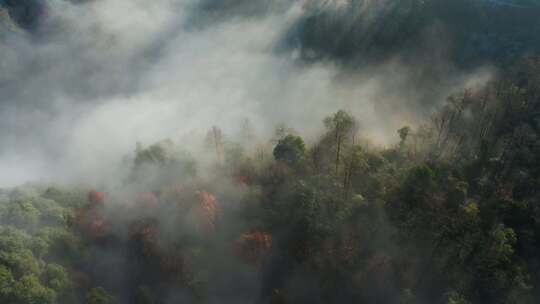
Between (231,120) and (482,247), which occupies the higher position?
(231,120)

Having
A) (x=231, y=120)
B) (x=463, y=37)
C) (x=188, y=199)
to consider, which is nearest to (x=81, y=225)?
(x=188, y=199)

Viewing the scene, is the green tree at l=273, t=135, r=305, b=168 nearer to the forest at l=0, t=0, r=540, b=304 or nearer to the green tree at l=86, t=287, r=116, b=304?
the forest at l=0, t=0, r=540, b=304

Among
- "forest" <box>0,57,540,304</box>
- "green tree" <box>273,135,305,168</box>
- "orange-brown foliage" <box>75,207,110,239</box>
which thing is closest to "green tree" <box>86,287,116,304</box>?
"forest" <box>0,57,540,304</box>

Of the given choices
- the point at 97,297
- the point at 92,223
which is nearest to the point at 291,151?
the point at 97,297

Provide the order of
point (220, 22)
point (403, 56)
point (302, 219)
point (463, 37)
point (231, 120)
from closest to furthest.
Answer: point (302, 219), point (463, 37), point (403, 56), point (231, 120), point (220, 22)

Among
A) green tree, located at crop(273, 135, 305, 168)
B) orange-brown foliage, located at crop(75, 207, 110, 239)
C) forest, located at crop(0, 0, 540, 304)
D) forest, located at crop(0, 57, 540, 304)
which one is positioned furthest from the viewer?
orange-brown foliage, located at crop(75, 207, 110, 239)

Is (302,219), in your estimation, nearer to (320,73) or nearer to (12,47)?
(320,73)

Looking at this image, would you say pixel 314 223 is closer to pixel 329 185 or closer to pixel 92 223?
pixel 329 185
